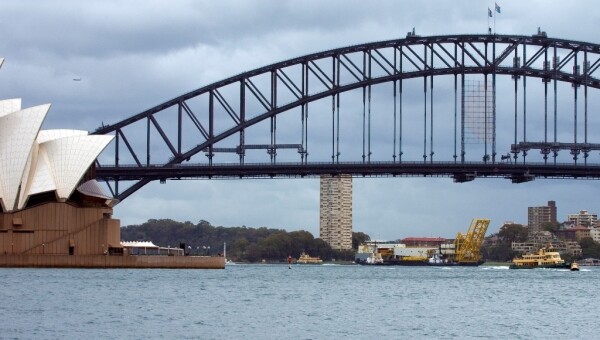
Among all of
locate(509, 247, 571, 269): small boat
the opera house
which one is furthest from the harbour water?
locate(509, 247, 571, 269): small boat

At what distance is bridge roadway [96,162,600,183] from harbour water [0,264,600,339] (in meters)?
17.6

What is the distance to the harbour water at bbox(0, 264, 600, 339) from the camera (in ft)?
149

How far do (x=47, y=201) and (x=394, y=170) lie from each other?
21.4 m

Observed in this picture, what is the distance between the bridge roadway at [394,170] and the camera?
96375 millimetres

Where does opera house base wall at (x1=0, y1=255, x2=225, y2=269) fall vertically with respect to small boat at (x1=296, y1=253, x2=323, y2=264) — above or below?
above

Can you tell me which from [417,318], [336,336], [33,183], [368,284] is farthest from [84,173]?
[336,336]

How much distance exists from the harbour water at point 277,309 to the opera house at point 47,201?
951cm

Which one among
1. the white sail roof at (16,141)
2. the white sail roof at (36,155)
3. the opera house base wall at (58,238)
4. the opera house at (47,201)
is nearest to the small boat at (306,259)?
the opera house at (47,201)

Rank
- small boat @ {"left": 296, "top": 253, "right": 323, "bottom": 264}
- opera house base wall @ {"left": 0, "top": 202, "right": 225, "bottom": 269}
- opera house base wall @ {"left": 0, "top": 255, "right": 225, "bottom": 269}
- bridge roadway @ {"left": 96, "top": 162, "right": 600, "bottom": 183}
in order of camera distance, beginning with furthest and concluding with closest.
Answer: small boat @ {"left": 296, "top": 253, "right": 323, "bottom": 264} → bridge roadway @ {"left": 96, "top": 162, "right": 600, "bottom": 183} → opera house base wall @ {"left": 0, "top": 202, "right": 225, "bottom": 269} → opera house base wall @ {"left": 0, "top": 255, "right": 225, "bottom": 269}

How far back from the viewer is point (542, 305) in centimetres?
6053

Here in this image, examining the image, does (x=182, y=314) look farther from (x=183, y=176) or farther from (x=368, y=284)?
(x=183, y=176)

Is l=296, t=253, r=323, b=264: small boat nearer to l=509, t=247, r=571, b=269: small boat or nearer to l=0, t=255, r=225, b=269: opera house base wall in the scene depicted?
l=509, t=247, r=571, b=269: small boat

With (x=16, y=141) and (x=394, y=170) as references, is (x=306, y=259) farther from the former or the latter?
(x=16, y=141)

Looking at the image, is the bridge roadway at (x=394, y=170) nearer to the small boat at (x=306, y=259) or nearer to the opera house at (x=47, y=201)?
the opera house at (x=47, y=201)
